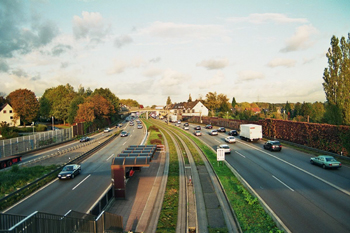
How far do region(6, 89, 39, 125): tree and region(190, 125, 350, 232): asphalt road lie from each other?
77.9 metres

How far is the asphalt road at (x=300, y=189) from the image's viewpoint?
1371 centimetres

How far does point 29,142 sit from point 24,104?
46036 millimetres

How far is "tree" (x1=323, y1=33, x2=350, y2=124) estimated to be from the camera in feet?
109

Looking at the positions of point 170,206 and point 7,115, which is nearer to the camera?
point 170,206

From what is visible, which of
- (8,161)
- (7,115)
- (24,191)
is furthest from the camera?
(7,115)

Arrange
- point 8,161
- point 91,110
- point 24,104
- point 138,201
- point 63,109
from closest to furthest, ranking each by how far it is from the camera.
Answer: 1. point 138,201
2. point 8,161
3. point 91,110
4. point 24,104
5. point 63,109

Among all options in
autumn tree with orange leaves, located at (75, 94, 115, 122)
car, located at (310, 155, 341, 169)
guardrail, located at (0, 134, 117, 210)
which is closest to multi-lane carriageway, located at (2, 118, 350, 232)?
car, located at (310, 155, 341, 169)

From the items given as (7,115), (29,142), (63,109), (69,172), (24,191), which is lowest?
(24,191)

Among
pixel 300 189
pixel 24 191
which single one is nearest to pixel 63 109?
pixel 24 191

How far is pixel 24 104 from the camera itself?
80938 millimetres

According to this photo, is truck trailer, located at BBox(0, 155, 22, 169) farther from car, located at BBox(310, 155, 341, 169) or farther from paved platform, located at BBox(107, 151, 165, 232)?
car, located at BBox(310, 155, 341, 169)

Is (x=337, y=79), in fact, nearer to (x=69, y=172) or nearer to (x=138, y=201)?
(x=138, y=201)

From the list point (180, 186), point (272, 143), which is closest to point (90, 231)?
point (180, 186)

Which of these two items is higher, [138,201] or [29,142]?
[29,142]
